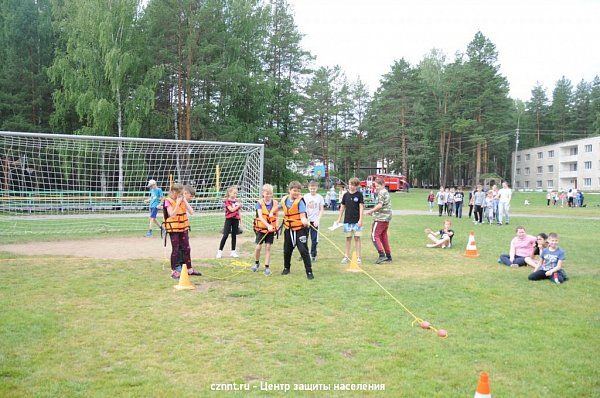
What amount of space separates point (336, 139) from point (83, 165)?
3787 centimetres

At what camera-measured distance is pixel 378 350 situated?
475 centimetres

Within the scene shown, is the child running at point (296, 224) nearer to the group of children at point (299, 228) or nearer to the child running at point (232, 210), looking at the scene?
the group of children at point (299, 228)

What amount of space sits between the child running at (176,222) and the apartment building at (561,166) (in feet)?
202

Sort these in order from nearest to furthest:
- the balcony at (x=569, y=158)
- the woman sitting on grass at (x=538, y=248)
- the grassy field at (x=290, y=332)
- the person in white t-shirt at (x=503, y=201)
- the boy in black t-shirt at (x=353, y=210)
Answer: the grassy field at (x=290, y=332), the woman sitting on grass at (x=538, y=248), the boy in black t-shirt at (x=353, y=210), the person in white t-shirt at (x=503, y=201), the balcony at (x=569, y=158)

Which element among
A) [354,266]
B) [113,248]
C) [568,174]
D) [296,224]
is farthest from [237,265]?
[568,174]

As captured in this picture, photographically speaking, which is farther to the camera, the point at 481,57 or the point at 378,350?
the point at 481,57

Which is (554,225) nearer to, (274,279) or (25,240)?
(274,279)

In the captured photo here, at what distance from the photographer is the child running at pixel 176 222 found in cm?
827

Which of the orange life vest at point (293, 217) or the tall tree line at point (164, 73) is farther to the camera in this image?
the tall tree line at point (164, 73)

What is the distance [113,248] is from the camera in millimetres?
11953

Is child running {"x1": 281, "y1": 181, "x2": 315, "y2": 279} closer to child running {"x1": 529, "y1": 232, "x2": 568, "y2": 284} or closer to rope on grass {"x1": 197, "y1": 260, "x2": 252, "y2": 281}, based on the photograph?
rope on grass {"x1": 197, "y1": 260, "x2": 252, "y2": 281}

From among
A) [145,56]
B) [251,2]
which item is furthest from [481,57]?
[145,56]

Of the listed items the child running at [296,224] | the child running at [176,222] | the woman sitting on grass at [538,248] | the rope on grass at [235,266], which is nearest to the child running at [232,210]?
the rope on grass at [235,266]

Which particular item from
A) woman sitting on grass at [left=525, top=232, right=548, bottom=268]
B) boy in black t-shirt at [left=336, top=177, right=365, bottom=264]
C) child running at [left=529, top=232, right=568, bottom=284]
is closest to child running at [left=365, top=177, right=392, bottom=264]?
boy in black t-shirt at [left=336, top=177, right=365, bottom=264]
